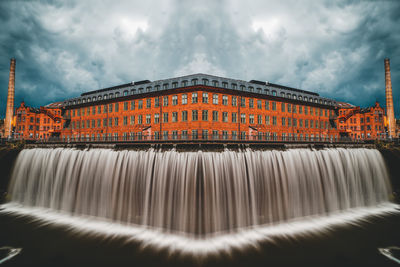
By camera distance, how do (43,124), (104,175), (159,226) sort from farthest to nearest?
(43,124) < (104,175) < (159,226)

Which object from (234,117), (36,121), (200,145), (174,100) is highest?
(36,121)

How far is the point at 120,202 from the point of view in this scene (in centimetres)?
1872

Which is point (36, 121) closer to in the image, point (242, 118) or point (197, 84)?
point (197, 84)

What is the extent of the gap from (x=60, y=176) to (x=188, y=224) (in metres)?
17.9

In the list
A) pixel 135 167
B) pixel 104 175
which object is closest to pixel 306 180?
pixel 135 167

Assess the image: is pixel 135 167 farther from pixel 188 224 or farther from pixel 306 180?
pixel 306 180

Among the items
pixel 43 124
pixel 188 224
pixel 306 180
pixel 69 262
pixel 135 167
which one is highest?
pixel 43 124

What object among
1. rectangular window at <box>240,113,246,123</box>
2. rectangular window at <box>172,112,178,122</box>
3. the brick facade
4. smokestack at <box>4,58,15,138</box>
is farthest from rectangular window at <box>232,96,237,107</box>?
smokestack at <box>4,58,15,138</box>

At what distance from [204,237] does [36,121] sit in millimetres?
83947

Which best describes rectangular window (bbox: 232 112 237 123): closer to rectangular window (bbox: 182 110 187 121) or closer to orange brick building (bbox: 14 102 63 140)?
rectangular window (bbox: 182 110 187 121)

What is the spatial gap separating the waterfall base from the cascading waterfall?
434mm

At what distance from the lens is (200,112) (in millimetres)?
32031

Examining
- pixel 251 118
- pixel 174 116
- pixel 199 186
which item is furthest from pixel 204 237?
pixel 251 118

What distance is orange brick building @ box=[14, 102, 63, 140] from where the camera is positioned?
202ft
